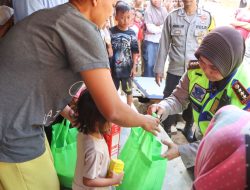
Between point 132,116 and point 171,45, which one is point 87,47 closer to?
point 132,116

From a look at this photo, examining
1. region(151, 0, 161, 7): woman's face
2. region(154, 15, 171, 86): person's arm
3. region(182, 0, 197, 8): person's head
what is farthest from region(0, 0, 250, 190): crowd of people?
region(151, 0, 161, 7): woman's face

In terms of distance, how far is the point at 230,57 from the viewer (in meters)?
1.42

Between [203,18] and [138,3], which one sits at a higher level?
[203,18]

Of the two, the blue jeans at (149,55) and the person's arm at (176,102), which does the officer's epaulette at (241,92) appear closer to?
the person's arm at (176,102)

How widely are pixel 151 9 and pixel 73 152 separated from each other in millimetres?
3725

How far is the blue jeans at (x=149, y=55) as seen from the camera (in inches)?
196

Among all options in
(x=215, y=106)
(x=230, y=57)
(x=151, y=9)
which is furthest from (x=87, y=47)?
(x=151, y=9)

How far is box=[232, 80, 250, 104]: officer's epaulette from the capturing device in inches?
55.1

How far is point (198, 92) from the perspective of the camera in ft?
5.65

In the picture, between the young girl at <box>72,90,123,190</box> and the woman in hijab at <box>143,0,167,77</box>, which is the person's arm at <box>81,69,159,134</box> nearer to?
the young girl at <box>72,90,123,190</box>

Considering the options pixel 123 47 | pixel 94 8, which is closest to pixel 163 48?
pixel 123 47

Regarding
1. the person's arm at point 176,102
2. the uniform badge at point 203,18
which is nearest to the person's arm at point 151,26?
the uniform badge at point 203,18

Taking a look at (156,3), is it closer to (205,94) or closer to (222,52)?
(205,94)

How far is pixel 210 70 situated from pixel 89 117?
69 centimetres
